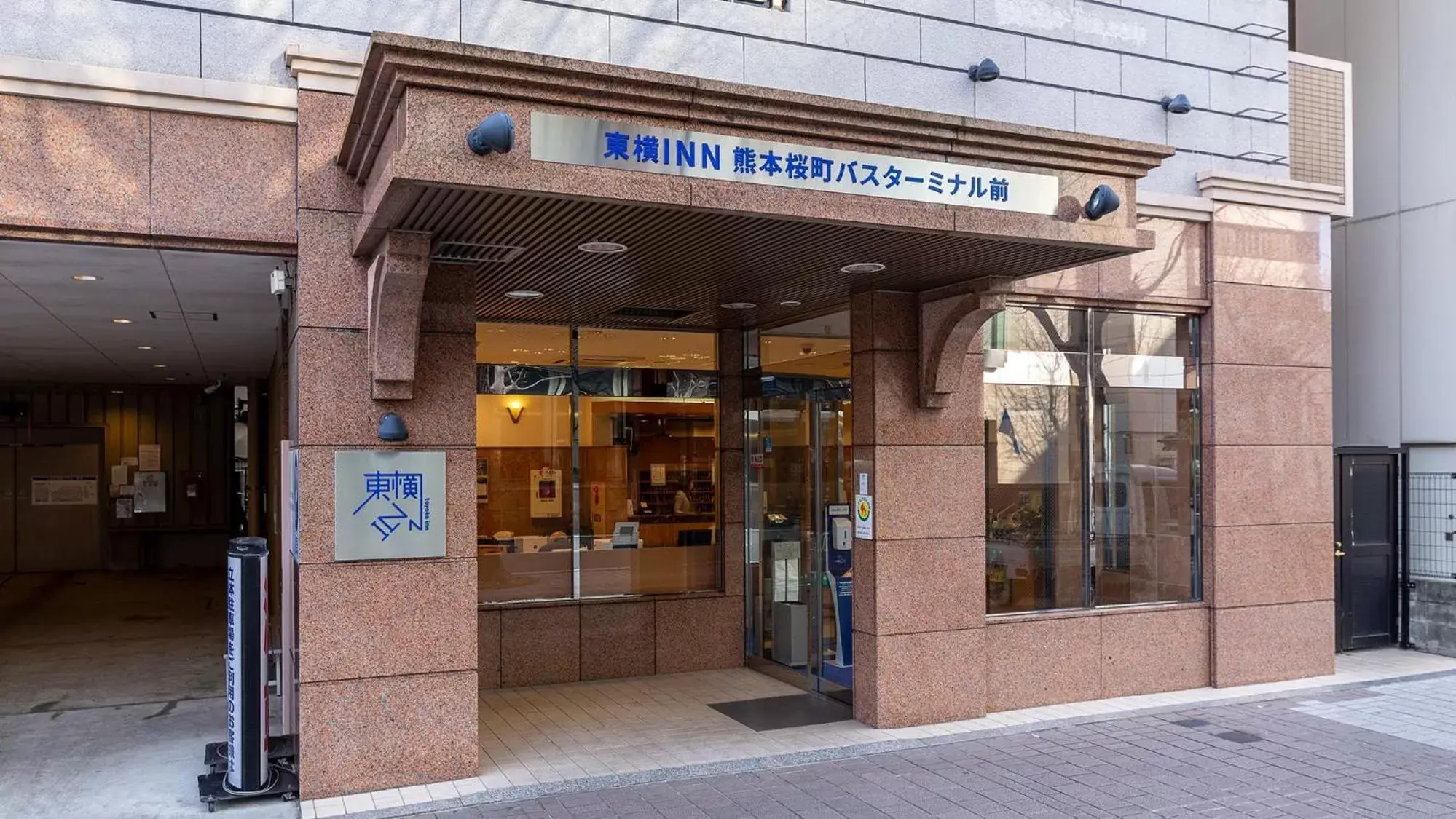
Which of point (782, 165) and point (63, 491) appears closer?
point (782, 165)

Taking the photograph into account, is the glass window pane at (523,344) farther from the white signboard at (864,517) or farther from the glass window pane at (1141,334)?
the glass window pane at (1141,334)

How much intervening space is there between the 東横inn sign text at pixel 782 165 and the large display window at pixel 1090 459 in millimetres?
2540

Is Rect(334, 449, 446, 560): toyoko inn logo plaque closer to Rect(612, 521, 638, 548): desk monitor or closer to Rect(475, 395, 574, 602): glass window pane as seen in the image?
Rect(475, 395, 574, 602): glass window pane

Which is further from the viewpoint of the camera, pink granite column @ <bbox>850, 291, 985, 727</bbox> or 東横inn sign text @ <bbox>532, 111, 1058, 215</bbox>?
pink granite column @ <bbox>850, 291, 985, 727</bbox>

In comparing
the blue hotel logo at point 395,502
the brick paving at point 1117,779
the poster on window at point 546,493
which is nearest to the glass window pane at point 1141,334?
the brick paving at point 1117,779

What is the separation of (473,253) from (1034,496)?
4.89 metres

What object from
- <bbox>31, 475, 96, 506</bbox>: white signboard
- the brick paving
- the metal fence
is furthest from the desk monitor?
<bbox>31, 475, 96, 506</bbox>: white signboard

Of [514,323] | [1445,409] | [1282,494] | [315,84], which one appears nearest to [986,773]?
[1282,494]

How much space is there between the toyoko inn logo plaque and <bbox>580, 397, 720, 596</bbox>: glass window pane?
312 cm

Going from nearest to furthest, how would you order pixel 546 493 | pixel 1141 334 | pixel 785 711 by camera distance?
pixel 785 711 → pixel 1141 334 → pixel 546 493

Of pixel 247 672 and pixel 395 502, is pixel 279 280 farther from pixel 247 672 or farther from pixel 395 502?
pixel 247 672

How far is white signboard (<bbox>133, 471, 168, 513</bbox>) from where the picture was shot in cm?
1855

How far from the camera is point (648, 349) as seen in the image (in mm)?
9867

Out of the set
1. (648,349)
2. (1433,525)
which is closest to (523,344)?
(648,349)
